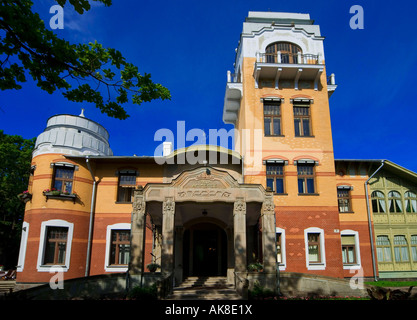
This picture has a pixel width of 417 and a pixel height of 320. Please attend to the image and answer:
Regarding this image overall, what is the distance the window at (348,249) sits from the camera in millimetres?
18906

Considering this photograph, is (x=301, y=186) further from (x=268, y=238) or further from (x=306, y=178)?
(x=268, y=238)

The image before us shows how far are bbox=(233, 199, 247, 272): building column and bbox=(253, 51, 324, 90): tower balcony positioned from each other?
9.49m

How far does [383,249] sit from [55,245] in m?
20.1

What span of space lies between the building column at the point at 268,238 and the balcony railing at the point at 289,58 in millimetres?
10535

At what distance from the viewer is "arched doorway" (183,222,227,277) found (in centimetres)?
1853

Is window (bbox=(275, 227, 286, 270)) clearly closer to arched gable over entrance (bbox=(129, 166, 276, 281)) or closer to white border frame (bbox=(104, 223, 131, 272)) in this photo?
arched gable over entrance (bbox=(129, 166, 276, 281))

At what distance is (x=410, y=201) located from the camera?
2091 cm

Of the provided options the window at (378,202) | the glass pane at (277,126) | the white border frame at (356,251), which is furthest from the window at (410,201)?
the glass pane at (277,126)

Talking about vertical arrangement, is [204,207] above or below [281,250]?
above

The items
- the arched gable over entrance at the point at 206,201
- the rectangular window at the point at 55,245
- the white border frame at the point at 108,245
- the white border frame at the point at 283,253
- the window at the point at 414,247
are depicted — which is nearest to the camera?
the arched gable over entrance at the point at 206,201

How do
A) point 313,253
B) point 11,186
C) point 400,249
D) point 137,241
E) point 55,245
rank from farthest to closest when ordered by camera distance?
point 11,186, point 400,249, point 55,245, point 313,253, point 137,241

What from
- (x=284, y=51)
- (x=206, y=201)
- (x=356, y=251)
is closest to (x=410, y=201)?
(x=356, y=251)

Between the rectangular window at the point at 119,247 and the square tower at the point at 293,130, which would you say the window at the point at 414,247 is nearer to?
the square tower at the point at 293,130

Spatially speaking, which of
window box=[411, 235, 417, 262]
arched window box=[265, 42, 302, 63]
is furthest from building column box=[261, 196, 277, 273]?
window box=[411, 235, 417, 262]
